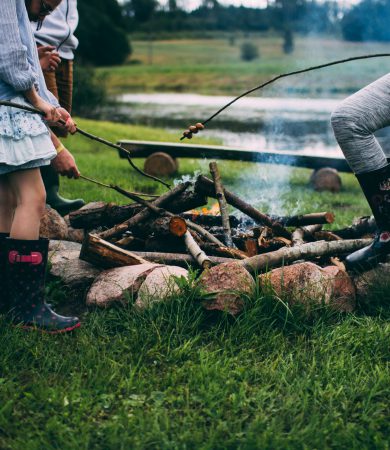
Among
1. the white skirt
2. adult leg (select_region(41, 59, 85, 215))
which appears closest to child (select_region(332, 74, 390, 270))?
the white skirt

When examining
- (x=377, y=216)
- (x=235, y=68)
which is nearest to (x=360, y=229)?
(x=377, y=216)

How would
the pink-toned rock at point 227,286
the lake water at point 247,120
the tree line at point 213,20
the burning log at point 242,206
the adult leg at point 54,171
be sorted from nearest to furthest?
the pink-toned rock at point 227,286
the burning log at point 242,206
the adult leg at point 54,171
the tree line at point 213,20
the lake water at point 247,120

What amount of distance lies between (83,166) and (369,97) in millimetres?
6099

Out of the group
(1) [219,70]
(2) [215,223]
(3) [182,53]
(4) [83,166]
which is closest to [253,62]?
(1) [219,70]

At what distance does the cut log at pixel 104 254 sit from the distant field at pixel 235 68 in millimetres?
11642

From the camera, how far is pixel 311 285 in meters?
3.53

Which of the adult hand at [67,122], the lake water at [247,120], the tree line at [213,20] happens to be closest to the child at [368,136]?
the adult hand at [67,122]

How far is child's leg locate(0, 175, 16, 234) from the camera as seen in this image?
343cm

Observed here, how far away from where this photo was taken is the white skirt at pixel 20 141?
3.13m

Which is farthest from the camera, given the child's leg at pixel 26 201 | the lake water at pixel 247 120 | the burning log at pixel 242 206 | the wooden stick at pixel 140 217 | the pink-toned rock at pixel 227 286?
the lake water at pixel 247 120

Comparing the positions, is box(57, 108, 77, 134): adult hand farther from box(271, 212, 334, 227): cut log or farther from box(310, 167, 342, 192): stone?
box(310, 167, 342, 192): stone

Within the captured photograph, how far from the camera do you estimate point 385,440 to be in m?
2.54

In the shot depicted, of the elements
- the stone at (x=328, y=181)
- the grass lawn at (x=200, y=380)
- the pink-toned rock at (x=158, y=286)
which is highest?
the pink-toned rock at (x=158, y=286)

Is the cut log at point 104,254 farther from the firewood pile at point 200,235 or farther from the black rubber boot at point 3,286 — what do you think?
the black rubber boot at point 3,286
